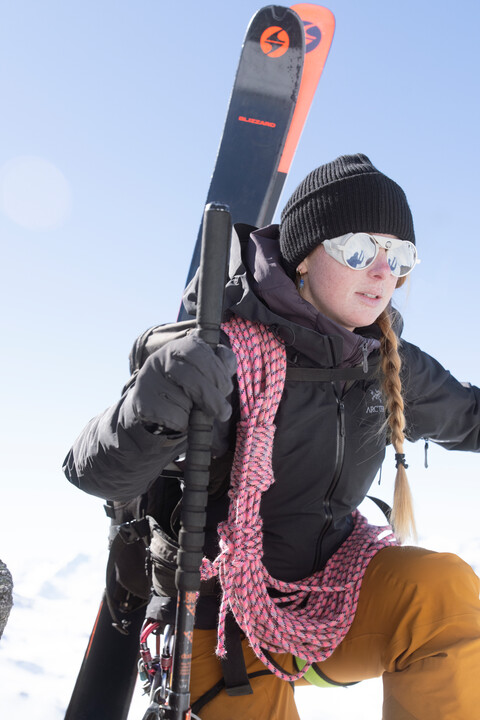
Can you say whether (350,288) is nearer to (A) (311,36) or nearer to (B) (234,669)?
(B) (234,669)

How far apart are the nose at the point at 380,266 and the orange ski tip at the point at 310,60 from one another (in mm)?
2774

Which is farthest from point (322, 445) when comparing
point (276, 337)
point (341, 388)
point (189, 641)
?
point (189, 641)

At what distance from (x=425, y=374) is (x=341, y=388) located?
44 centimetres

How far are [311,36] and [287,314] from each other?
176 inches

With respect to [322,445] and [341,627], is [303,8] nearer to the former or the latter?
[322,445]

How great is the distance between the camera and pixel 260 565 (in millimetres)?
1769

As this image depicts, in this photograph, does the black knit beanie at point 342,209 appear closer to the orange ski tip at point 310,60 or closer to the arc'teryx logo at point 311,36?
the orange ski tip at point 310,60

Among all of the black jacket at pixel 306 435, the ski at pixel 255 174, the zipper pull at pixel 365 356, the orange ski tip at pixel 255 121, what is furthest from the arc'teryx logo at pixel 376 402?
the orange ski tip at pixel 255 121

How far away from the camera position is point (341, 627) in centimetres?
175

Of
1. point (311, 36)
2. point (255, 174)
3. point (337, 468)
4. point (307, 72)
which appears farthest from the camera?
point (311, 36)

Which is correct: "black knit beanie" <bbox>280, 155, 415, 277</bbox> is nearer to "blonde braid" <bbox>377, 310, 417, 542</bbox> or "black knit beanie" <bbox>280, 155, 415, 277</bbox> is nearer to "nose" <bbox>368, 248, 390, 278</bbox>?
"nose" <bbox>368, 248, 390, 278</bbox>

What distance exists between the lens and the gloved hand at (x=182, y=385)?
1402 millimetres

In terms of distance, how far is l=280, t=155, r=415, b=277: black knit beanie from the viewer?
1.98 metres

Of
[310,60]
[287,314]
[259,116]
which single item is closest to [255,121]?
[259,116]
